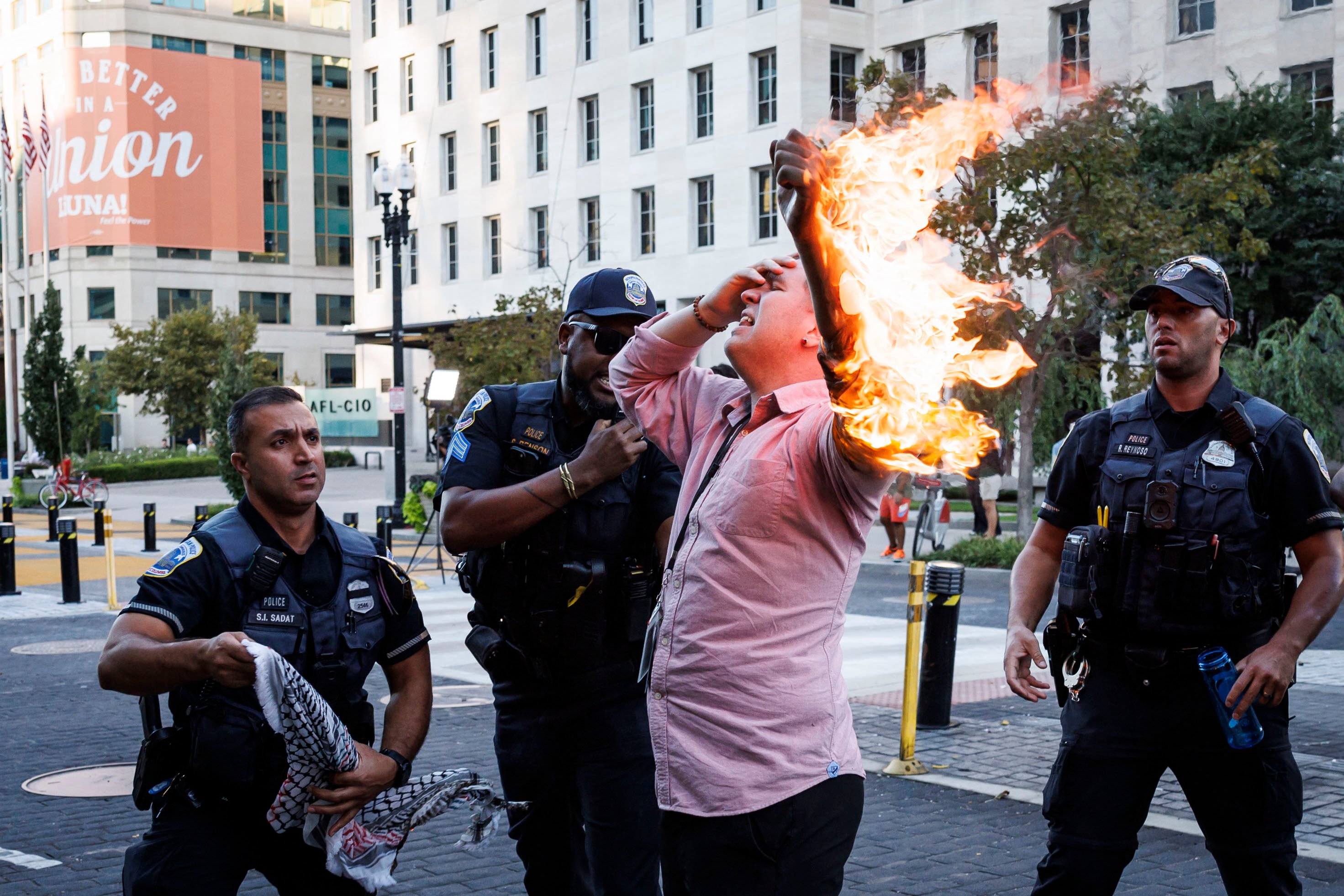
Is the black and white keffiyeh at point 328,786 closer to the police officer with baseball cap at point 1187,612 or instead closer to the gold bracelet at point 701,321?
the gold bracelet at point 701,321

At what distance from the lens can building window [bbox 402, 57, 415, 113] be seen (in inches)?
2249

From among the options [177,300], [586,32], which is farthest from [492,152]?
[177,300]

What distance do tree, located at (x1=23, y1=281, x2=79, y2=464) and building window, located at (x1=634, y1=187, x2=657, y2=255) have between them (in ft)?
60.4

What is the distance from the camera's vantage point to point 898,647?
12273mm

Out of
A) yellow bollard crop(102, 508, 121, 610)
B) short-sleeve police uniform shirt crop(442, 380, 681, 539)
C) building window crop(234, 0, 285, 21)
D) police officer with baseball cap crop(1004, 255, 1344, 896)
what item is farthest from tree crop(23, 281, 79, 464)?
building window crop(234, 0, 285, 21)

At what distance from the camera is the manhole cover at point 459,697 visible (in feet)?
32.3

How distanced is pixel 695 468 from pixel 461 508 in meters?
1.05

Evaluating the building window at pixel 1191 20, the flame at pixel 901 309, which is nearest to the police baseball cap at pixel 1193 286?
the flame at pixel 901 309

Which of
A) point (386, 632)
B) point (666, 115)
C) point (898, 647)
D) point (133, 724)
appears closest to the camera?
point (386, 632)

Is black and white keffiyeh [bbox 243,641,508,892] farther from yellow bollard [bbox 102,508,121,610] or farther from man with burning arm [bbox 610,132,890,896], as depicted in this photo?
yellow bollard [bbox 102,508,121,610]

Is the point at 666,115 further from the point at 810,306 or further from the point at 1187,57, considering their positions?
the point at 810,306

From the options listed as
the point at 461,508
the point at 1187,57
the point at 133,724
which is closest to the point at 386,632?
the point at 461,508

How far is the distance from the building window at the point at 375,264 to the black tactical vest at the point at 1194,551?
58.0 m

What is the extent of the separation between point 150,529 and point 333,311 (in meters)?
62.3
